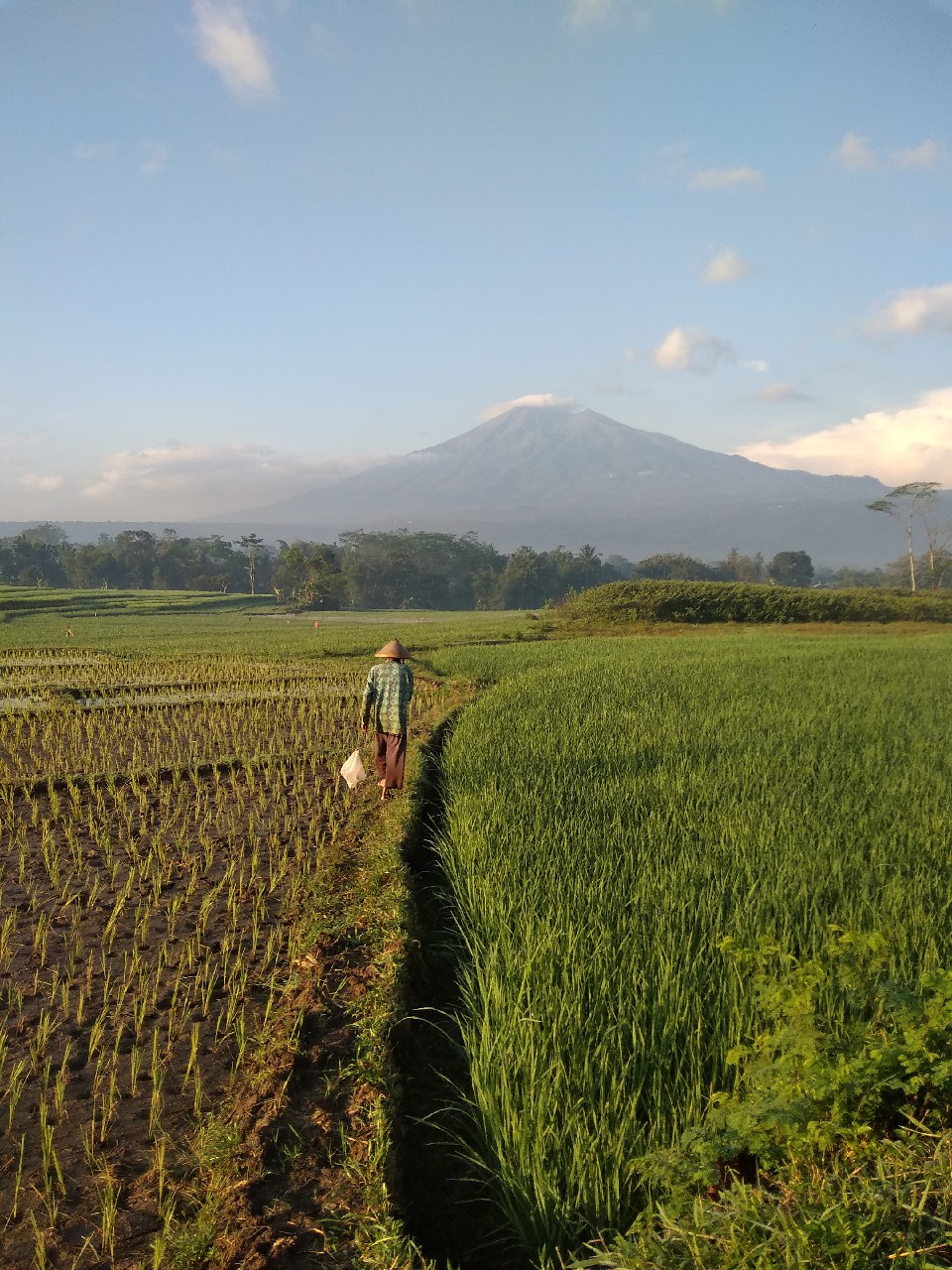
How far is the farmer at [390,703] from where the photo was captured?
6508 millimetres

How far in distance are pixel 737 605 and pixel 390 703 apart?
81.7ft

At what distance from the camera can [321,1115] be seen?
9.43 feet

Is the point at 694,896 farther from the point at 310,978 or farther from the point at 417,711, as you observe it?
the point at 417,711

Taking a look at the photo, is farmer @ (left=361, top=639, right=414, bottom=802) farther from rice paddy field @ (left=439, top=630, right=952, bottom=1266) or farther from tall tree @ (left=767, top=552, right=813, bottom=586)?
tall tree @ (left=767, top=552, right=813, bottom=586)

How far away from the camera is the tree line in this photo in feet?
217

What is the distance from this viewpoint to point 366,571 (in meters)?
66.1

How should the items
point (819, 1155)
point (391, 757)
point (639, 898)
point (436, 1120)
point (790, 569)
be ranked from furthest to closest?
point (790, 569) < point (391, 757) < point (639, 898) < point (436, 1120) < point (819, 1155)

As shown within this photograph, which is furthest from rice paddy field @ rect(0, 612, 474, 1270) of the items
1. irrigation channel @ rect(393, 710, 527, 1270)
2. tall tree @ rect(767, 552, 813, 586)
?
tall tree @ rect(767, 552, 813, 586)

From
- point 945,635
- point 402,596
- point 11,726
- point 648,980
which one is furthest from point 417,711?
point 402,596

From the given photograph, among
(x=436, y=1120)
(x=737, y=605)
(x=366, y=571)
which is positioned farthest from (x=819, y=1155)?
(x=366, y=571)

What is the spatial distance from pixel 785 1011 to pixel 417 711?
352 inches

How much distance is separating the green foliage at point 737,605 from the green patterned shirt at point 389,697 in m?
23.0

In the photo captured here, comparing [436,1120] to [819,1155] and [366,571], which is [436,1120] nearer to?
[819,1155]

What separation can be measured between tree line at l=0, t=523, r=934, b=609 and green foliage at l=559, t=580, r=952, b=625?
2944 cm
